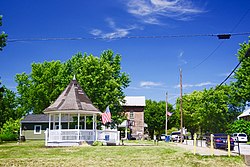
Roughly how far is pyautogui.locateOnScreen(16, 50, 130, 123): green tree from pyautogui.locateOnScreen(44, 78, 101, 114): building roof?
13720 mm

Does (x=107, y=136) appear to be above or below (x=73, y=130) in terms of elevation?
below

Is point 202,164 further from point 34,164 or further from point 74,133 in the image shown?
point 74,133

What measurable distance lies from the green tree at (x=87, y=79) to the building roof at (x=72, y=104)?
45.0 feet

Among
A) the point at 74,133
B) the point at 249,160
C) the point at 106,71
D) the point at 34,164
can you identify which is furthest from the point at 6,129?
the point at 249,160

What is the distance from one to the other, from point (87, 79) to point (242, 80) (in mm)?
25601

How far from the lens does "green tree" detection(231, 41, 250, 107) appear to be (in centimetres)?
5472

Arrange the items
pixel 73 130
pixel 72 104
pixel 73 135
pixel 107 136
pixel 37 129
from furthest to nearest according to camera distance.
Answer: pixel 37 129 < pixel 107 136 < pixel 72 104 < pixel 73 130 < pixel 73 135

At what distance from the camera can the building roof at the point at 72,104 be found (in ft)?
102

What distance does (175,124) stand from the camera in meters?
92.8

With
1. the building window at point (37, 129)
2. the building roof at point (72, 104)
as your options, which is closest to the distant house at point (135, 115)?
the building window at point (37, 129)

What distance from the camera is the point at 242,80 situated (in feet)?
184

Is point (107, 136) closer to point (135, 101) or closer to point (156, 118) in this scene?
point (135, 101)

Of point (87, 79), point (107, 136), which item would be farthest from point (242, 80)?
point (107, 136)

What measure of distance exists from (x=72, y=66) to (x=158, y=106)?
4028 cm
